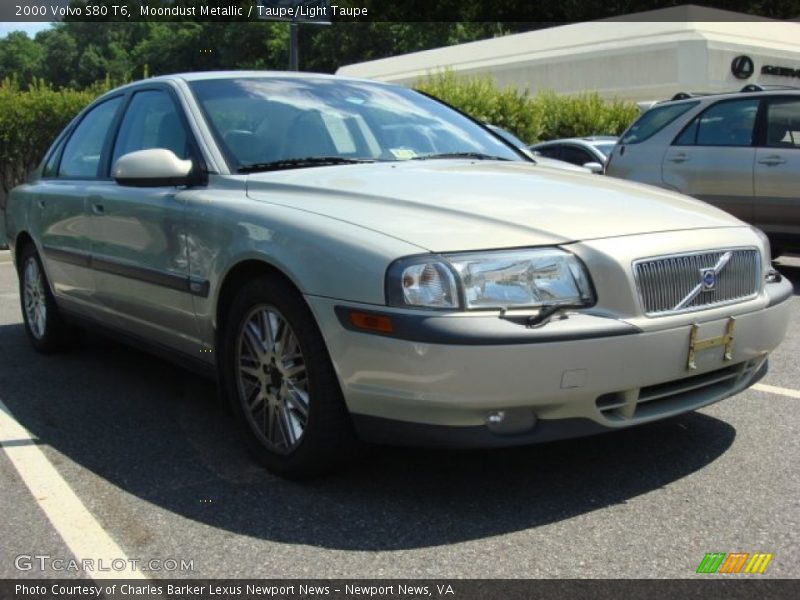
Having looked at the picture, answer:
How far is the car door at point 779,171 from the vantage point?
8.06 m

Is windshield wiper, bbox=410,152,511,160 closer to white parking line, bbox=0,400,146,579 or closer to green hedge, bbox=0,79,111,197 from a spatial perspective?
white parking line, bbox=0,400,146,579

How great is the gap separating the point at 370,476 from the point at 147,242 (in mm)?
1601

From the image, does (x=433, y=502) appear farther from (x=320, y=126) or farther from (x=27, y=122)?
(x=27, y=122)

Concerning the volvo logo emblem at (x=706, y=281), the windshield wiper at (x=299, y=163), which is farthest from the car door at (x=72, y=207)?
the volvo logo emblem at (x=706, y=281)

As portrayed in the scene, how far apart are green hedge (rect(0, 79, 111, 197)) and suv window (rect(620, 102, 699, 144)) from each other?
10.2m

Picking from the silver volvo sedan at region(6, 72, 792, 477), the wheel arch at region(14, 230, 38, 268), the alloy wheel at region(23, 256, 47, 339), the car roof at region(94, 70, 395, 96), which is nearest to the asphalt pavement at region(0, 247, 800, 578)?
the silver volvo sedan at region(6, 72, 792, 477)

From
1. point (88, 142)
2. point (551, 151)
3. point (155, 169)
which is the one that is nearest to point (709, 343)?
point (155, 169)

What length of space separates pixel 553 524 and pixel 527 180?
4.86 ft

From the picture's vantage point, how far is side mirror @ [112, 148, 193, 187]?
3965 mm

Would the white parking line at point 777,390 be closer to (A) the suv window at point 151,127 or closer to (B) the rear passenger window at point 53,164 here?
(A) the suv window at point 151,127

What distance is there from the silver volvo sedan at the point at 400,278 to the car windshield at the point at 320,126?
12 millimetres

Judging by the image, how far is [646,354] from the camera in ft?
10.1

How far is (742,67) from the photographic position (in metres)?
32.1

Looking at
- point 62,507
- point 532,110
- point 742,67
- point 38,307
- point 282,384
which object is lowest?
point 62,507
